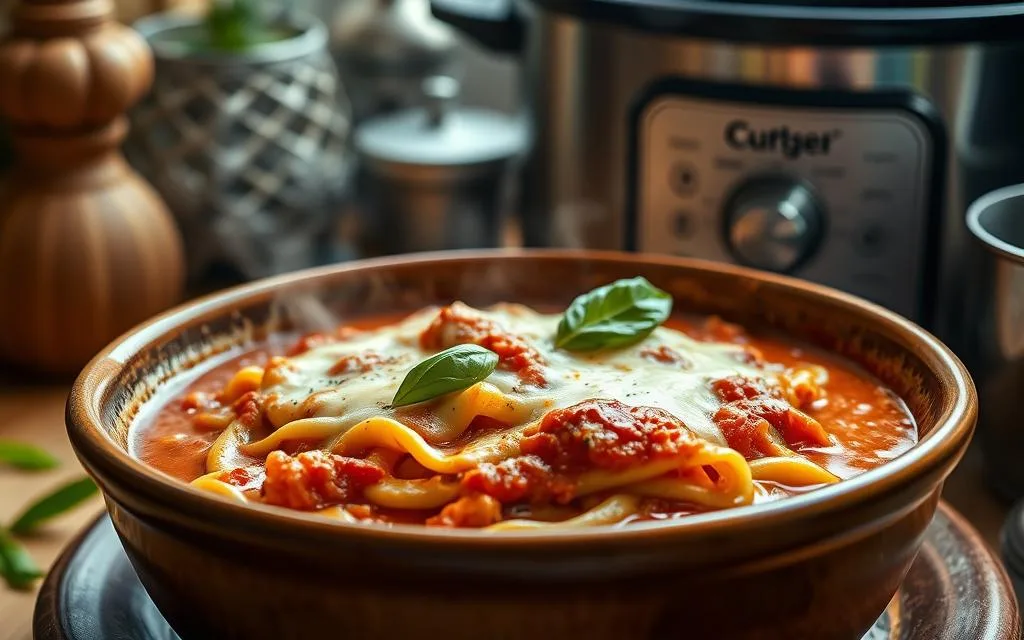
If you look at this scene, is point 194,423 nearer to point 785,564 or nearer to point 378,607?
point 378,607

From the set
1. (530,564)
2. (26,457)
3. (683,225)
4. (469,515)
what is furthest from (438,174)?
(530,564)

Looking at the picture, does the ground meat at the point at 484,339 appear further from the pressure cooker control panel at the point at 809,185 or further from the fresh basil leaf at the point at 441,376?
the pressure cooker control panel at the point at 809,185

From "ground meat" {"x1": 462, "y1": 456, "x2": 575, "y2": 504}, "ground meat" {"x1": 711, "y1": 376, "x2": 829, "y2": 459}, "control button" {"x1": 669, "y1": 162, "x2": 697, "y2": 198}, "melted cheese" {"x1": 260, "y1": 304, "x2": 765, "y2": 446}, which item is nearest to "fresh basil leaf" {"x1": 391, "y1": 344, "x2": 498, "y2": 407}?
"melted cheese" {"x1": 260, "y1": 304, "x2": 765, "y2": 446}

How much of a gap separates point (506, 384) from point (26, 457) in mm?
934

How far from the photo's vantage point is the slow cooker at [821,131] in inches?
71.8

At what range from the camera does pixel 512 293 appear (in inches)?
66.6

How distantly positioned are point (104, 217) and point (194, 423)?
938 millimetres

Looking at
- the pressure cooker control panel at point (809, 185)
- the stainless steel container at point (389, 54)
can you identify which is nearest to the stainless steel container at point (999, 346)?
the pressure cooker control panel at point (809, 185)

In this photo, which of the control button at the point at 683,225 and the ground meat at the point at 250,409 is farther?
the control button at the point at 683,225

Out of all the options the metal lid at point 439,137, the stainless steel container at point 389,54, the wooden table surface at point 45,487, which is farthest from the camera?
the stainless steel container at point 389,54

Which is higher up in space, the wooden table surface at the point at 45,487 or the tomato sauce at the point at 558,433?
the tomato sauce at the point at 558,433

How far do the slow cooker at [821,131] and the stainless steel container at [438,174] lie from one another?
56 cm

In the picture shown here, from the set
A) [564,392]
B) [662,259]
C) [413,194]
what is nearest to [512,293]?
[662,259]

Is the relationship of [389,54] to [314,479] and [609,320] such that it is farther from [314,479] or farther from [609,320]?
[314,479]
